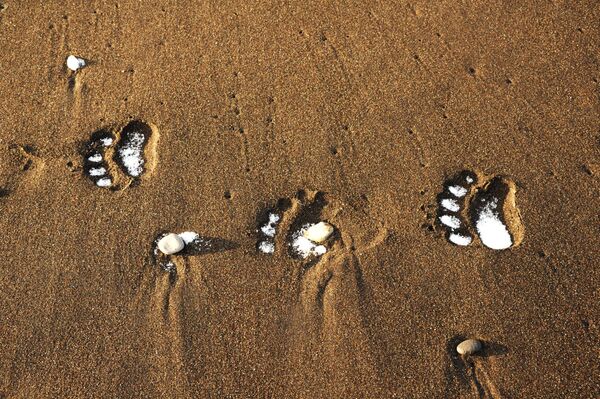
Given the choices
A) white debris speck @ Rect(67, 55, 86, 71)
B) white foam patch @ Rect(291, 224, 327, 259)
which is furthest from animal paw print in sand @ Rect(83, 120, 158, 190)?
white foam patch @ Rect(291, 224, 327, 259)

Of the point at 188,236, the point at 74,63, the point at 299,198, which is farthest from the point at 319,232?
the point at 74,63

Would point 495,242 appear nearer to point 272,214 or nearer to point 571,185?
point 571,185

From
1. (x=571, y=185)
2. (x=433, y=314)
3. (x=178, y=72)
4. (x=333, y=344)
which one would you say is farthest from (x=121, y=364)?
(x=571, y=185)

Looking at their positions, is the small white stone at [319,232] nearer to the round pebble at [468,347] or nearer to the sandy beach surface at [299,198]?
the sandy beach surface at [299,198]

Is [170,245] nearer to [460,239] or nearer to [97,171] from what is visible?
[97,171]

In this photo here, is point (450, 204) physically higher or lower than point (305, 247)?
lower
